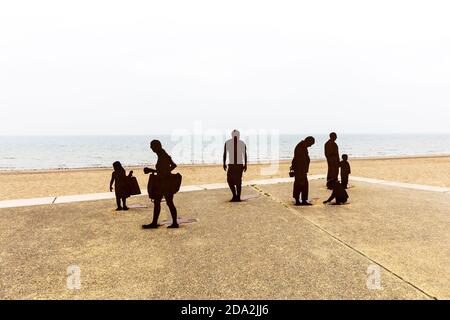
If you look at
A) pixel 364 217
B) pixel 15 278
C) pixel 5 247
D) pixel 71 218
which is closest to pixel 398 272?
pixel 364 217

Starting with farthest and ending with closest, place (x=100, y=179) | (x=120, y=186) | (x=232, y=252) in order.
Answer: (x=100, y=179)
(x=120, y=186)
(x=232, y=252)

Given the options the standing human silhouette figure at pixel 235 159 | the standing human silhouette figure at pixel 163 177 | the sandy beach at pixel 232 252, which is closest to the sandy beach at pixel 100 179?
the sandy beach at pixel 232 252

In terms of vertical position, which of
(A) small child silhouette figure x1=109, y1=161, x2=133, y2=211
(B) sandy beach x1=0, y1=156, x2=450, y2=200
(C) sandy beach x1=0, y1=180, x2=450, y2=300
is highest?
(A) small child silhouette figure x1=109, y1=161, x2=133, y2=211

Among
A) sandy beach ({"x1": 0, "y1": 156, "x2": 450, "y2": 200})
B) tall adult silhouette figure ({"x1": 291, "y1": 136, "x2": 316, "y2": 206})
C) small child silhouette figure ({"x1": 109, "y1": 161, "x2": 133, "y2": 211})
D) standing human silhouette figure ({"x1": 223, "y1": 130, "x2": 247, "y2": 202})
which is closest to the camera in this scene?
small child silhouette figure ({"x1": 109, "y1": 161, "x2": 133, "y2": 211})

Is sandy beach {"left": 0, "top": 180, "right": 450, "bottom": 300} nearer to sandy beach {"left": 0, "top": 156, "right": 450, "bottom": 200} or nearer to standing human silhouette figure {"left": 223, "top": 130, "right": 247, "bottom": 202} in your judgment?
standing human silhouette figure {"left": 223, "top": 130, "right": 247, "bottom": 202}

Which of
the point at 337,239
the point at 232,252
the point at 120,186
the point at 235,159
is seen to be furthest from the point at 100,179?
the point at 337,239

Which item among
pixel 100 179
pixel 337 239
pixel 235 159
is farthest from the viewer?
pixel 100 179

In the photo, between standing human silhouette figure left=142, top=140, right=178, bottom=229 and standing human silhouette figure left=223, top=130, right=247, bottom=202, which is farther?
standing human silhouette figure left=223, top=130, right=247, bottom=202

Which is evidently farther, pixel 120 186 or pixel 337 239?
pixel 120 186

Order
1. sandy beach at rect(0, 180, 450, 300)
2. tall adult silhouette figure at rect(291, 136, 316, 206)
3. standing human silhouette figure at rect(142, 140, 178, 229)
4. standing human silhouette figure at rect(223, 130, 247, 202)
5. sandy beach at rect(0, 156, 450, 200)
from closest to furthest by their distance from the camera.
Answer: sandy beach at rect(0, 180, 450, 300)
standing human silhouette figure at rect(142, 140, 178, 229)
tall adult silhouette figure at rect(291, 136, 316, 206)
standing human silhouette figure at rect(223, 130, 247, 202)
sandy beach at rect(0, 156, 450, 200)

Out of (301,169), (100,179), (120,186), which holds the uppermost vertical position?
(301,169)

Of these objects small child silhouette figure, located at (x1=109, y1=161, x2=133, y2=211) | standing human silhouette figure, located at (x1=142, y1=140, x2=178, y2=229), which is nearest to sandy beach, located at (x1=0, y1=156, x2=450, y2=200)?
small child silhouette figure, located at (x1=109, y1=161, x2=133, y2=211)

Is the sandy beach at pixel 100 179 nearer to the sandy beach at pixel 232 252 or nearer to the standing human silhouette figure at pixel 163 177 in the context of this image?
the sandy beach at pixel 232 252

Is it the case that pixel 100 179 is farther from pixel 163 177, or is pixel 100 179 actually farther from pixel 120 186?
pixel 163 177
